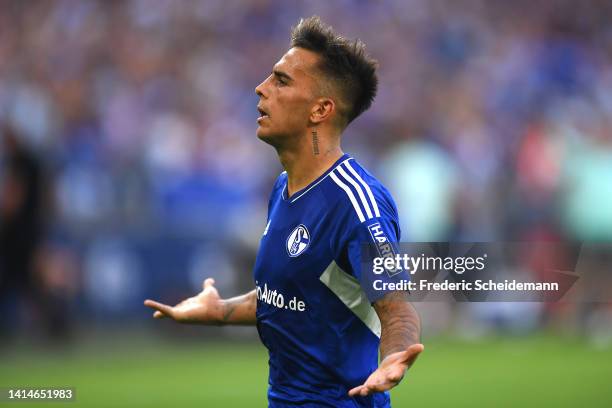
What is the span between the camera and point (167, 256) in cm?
1224

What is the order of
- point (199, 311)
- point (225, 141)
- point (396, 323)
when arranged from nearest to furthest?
1. point (396, 323)
2. point (199, 311)
3. point (225, 141)

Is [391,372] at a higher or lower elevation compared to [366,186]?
lower

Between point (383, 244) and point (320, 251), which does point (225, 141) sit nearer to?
point (320, 251)

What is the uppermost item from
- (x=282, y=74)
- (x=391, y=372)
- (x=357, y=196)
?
(x=282, y=74)

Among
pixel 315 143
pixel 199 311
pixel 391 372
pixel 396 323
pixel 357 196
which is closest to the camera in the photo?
pixel 391 372

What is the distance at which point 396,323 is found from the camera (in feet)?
13.7

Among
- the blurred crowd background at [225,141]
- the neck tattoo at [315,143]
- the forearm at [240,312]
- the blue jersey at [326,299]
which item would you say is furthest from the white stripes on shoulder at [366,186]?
the blurred crowd background at [225,141]

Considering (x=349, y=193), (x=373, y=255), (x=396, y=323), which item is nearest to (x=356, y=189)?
(x=349, y=193)

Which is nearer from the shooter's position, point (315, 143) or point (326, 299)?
point (326, 299)

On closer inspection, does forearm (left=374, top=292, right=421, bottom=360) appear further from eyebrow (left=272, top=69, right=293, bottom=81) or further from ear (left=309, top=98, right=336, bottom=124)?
eyebrow (left=272, top=69, right=293, bottom=81)

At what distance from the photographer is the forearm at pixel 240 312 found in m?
5.23

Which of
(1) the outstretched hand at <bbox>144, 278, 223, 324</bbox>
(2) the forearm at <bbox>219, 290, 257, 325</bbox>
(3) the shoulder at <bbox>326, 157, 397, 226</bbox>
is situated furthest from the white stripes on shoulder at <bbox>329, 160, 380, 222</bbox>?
(1) the outstretched hand at <bbox>144, 278, 223, 324</bbox>

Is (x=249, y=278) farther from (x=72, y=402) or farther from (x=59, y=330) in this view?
(x=72, y=402)

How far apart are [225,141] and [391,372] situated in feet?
33.1
